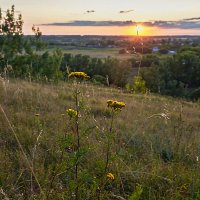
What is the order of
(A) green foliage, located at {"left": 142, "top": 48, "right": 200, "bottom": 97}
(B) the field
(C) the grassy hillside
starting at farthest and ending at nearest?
(B) the field < (A) green foliage, located at {"left": 142, "top": 48, "right": 200, "bottom": 97} < (C) the grassy hillside

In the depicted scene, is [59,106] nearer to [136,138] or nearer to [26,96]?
[26,96]

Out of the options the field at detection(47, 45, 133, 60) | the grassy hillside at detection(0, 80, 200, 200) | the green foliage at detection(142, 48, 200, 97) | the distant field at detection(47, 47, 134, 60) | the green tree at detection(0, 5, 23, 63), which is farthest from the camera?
the distant field at detection(47, 47, 134, 60)

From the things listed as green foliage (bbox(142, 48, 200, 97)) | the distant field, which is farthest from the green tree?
the distant field

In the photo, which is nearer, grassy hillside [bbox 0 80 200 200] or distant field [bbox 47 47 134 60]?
grassy hillside [bbox 0 80 200 200]

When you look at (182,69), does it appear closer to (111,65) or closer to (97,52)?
(111,65)

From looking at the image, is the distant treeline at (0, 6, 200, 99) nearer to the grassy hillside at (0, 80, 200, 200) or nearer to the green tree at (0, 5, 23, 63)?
the green tree at (0, 5, 23, 63)

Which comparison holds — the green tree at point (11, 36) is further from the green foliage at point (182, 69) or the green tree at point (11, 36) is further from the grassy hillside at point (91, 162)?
the green foliage at point (182, 69)

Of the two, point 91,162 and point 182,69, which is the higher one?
point 91,162

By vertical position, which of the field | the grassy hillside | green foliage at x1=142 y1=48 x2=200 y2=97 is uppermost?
the grassy hillside

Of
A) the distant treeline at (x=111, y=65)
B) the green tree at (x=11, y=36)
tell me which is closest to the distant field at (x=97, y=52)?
the distant treeline at (x=111, y=65)

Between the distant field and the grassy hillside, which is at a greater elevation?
the grassy hillside

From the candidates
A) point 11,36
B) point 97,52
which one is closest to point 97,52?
point 97,52

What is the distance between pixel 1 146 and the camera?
444cm

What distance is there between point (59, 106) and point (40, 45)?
55.5ft
